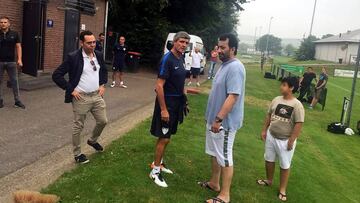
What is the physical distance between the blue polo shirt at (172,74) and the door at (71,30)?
1242 cm

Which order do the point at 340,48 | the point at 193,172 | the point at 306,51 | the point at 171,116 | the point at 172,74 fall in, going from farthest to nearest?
the point at 306,51 < the point at 340,48 < the point at 193,172 < the point at 171,116 < the point at 172,74

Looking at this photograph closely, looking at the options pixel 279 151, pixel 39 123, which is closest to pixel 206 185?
pixel 279 151

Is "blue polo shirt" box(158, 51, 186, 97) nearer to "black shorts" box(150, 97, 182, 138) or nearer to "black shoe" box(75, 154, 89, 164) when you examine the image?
"black shorts" box(150, 97, 182, 138)

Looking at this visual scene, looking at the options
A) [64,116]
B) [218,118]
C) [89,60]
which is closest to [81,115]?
[89,60]

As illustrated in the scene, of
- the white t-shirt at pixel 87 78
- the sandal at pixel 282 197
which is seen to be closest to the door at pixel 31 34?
the white t-shirt at pixel 87 78

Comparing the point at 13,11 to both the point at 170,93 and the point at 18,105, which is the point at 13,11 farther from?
the point at 170,93

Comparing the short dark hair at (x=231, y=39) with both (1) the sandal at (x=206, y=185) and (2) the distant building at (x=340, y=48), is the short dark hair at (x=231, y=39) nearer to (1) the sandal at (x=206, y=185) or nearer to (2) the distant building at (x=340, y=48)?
(1) the sandal at (x=206, y=185)

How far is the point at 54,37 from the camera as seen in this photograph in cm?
1639

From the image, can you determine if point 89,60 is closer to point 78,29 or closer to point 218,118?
point 218,118

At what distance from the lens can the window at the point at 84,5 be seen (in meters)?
17.5

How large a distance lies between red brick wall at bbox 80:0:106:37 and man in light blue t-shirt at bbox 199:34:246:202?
1465 cm

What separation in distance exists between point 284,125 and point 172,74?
1728 millimetres

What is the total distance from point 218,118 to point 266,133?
159cm

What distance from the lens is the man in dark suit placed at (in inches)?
243
